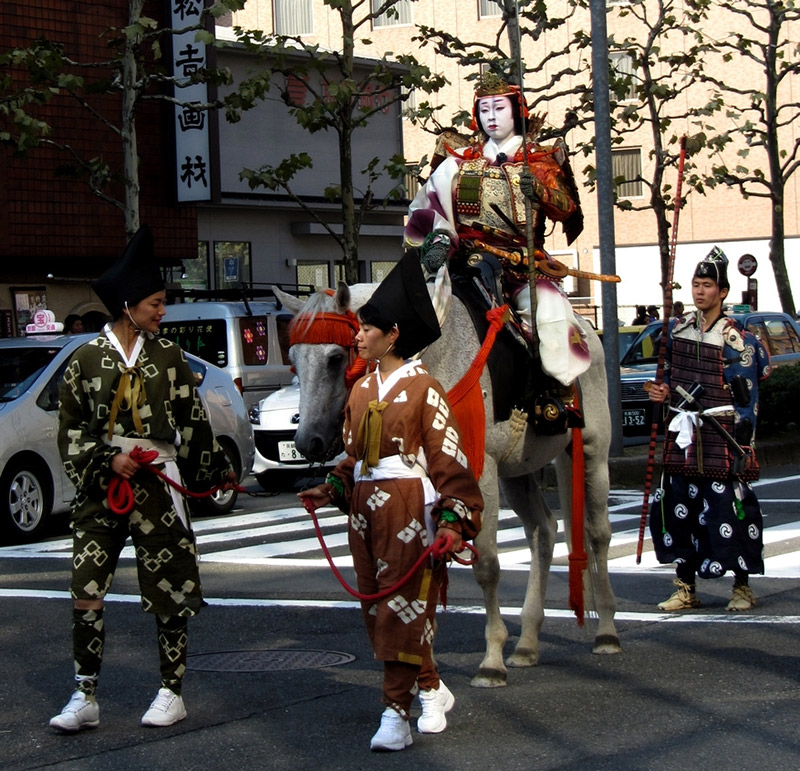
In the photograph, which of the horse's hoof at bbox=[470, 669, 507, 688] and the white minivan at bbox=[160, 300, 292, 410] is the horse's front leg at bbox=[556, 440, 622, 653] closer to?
the horse's hoof at bbox=[470, 669, 507, 688]

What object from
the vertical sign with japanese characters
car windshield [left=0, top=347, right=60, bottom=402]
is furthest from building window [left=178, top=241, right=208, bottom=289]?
car windshield [left=0, top=347, right=60, bottom=402]

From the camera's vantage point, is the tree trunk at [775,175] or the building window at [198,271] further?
the building window at [198,271]

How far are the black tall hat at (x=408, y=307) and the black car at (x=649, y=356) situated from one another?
11.1m

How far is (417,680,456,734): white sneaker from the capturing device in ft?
19.5

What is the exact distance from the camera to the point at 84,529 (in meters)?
6.22

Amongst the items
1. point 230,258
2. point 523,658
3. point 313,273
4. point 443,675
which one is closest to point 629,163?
point 313,273

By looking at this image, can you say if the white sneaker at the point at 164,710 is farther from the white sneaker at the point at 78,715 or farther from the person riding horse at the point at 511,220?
the person riding horse at the point at 511,220

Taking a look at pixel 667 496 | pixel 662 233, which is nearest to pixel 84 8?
pixel 662 233

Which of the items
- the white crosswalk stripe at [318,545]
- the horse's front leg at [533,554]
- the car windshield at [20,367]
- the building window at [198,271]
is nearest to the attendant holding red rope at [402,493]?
the horse's front leg at [533,554]

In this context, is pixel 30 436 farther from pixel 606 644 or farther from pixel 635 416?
pixel 635 416

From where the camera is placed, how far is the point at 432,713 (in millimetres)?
5961

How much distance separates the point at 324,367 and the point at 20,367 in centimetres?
779

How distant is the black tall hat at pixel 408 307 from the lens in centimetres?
593

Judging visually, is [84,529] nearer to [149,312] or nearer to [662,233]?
[149,312]
